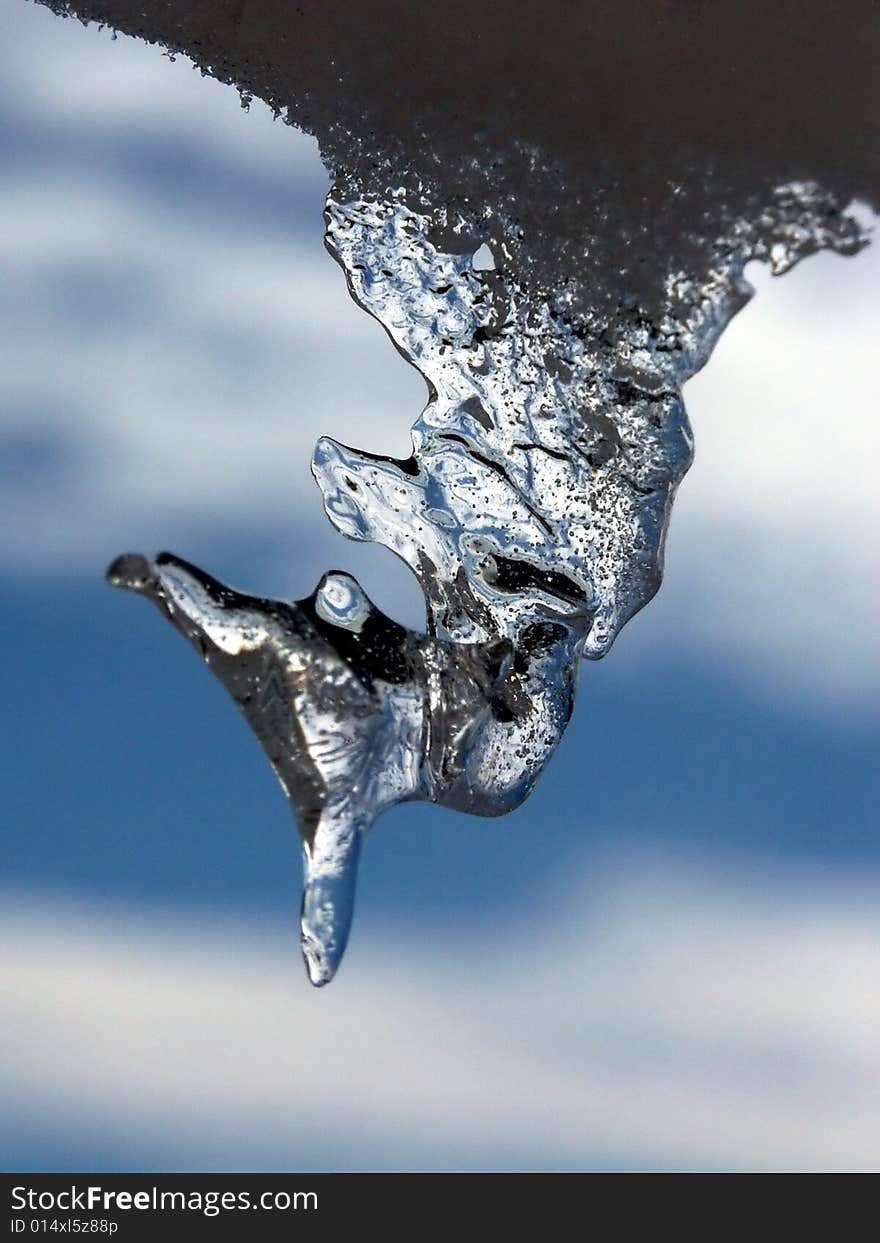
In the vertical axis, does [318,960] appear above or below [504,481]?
below

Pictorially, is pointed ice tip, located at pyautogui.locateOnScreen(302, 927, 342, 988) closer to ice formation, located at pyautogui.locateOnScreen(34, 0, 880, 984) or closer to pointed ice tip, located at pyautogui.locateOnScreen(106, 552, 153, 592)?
ice formation, located at pyautogui.locateOnScreen(34, 0, 880, 984)

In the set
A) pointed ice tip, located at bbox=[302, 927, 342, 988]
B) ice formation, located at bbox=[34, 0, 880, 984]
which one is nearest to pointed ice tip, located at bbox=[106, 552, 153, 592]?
ice formation, located at bbox=[34, 0, 880, 984]

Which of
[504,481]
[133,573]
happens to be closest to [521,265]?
[504,481]

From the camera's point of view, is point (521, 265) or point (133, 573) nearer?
point (133, 573)

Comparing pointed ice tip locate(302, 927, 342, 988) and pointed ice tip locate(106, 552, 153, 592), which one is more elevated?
pointed ice tip locate(106, 552, 153, 592)

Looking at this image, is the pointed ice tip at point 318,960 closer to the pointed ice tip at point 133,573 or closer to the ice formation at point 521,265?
the ice formation at point 521,265

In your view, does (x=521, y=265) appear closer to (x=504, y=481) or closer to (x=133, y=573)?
(x=504, y=481)

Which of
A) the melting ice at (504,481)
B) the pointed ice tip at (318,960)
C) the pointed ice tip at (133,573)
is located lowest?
the pointed ice tip at (318,960)

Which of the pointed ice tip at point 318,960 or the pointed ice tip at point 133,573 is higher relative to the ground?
the pointed ice tip at point 133,573

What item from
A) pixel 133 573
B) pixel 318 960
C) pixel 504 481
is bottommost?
pixel 318 960

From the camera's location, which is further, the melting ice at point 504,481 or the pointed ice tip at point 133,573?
the melting ice at point 504,481

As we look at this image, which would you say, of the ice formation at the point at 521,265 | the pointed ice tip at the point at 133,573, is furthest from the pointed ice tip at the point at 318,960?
the pointed ice tip at the point at 133,573
